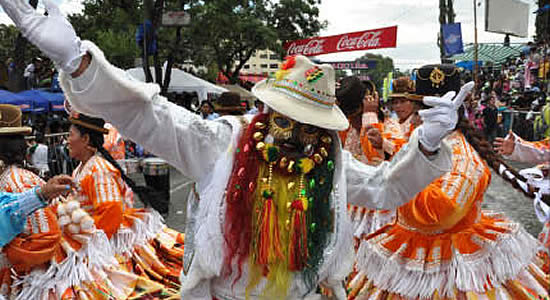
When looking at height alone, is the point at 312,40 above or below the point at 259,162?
above

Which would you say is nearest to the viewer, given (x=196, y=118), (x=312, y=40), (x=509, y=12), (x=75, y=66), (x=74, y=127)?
(x=75, y=66)

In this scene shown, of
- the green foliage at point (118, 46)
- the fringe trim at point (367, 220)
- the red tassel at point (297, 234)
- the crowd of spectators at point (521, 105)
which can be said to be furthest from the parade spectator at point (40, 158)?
the green foliage at point (118, 46)

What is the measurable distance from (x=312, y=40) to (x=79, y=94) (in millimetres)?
26204

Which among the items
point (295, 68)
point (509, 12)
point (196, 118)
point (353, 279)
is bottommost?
point (353, 279)

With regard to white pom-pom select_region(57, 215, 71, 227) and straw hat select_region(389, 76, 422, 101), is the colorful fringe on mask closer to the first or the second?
white pom-pom select_region(57, 215, 71, 227)

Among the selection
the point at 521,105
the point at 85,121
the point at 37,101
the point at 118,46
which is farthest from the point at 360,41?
the point at 85,121

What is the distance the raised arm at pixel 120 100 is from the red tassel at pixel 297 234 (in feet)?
1.36

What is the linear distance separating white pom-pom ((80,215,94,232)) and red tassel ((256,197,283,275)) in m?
1.93

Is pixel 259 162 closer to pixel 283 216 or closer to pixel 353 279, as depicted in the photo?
pixel 283 216

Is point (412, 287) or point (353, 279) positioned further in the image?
point (353, 279)

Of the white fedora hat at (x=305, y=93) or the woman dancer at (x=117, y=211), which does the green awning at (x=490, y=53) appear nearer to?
the woman dancer at (x=117, y=211)

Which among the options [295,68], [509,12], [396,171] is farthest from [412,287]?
Answer: [509,12]

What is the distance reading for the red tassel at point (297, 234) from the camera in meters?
2.24

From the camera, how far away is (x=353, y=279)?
3.87 m
